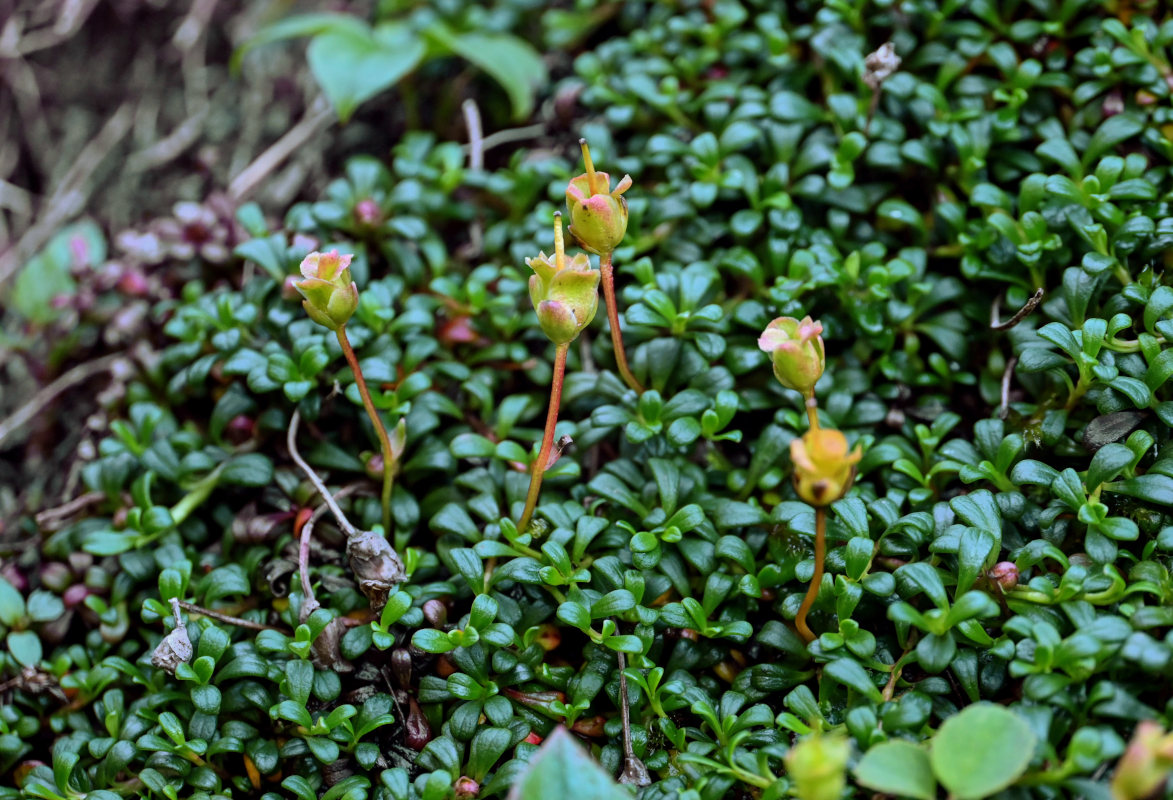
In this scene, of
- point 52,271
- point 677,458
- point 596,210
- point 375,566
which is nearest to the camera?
point 596,210

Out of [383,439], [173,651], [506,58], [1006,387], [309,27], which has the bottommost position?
[1006,387]

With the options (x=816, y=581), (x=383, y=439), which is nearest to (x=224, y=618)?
(x=383, y=439)

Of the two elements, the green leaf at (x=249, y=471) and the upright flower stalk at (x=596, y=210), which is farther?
the green leaf at (x=249, y=471)

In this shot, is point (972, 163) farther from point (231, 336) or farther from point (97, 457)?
point (97, 457)

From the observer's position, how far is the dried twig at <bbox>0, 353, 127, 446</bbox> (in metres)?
2.07

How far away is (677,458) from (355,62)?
1.24 metres

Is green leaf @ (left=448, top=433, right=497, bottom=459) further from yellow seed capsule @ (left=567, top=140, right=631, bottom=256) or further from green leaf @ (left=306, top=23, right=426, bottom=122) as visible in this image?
green leaf @ (left=306, top=23, right=426, bottom=122)

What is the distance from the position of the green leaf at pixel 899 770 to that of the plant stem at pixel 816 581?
0.74ft

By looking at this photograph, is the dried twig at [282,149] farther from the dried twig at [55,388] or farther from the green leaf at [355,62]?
the dried twig at [55,388]

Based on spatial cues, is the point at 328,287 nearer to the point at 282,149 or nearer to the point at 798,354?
the point at 798,354

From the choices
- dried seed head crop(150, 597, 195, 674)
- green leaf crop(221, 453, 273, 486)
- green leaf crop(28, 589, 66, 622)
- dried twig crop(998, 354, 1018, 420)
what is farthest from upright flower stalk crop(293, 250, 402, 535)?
dried twig crop(998, 354, 1018, 420)

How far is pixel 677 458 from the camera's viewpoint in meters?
1.55

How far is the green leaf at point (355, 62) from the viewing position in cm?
203

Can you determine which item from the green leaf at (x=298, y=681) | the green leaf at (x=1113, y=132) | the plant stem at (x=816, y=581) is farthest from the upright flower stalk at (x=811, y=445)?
the green leaf at (x=1113, y=132)
